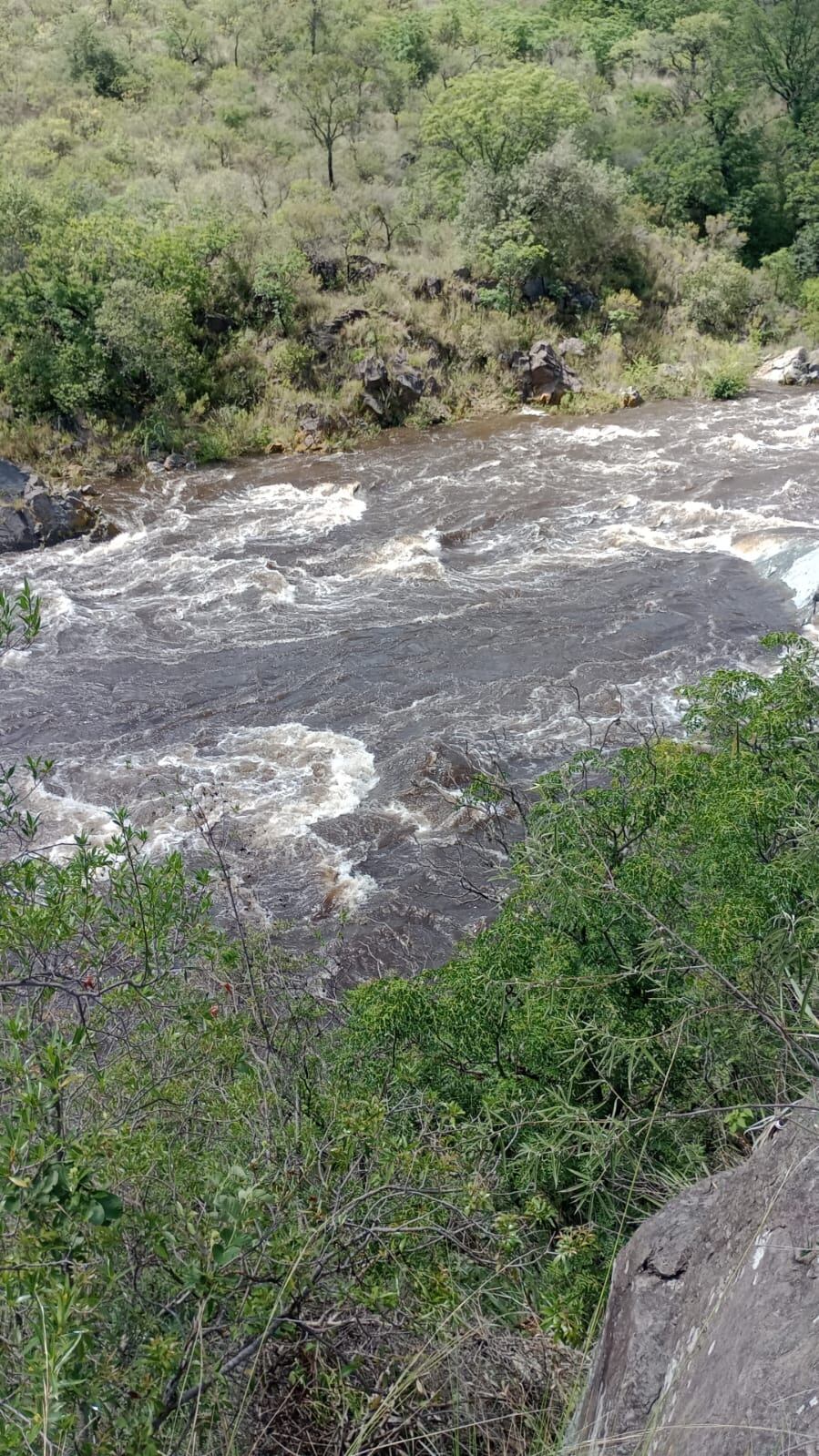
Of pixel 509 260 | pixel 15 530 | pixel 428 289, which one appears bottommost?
pixel 15 530

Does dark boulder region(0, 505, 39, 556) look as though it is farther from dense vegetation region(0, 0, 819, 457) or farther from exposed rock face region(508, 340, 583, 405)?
exposed rock face region(508, 340, 583, 405)

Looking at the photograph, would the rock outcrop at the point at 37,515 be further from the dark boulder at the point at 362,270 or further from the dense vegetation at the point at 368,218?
the dark boulder at the point at 362,270

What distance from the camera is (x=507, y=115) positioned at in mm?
27953

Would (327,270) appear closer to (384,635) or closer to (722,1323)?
(384,635)

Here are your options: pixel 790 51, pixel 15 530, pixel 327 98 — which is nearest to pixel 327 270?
pixel 327 98

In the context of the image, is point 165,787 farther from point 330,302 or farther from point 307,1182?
point 330,302

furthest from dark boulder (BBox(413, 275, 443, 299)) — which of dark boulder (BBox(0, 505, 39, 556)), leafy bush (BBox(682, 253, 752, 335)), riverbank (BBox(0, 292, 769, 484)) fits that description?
dark boulder (BBox(0, 505, 39, 556))

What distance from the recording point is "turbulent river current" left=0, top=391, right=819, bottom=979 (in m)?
10.9

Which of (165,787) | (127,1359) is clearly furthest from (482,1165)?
(165,787)

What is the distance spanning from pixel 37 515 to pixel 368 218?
55.2ft

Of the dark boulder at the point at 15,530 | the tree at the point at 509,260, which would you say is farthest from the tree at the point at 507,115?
the dark boulder at the point at 15,530

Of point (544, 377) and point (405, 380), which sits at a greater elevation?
point (405, 380)

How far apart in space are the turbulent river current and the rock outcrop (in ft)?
1.49

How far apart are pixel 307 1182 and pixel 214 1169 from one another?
349 millimetres
